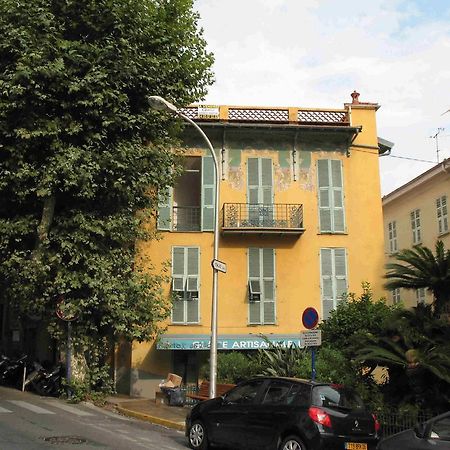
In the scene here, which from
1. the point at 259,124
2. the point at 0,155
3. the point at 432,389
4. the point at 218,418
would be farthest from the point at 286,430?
the point at 259,124

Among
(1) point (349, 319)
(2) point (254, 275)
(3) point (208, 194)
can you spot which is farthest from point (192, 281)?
(1) point (349, 319)

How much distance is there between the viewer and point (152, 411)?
15.3 meters

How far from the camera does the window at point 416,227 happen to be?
29.0 metres

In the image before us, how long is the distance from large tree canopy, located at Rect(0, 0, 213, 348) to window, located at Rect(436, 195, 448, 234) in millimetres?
13752

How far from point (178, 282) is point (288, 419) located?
12.4 meters

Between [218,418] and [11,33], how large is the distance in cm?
1133

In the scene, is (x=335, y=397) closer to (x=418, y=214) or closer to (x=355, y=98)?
(x=355, y=98)

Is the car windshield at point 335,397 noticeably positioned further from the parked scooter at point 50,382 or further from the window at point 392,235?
the window at point 392,235

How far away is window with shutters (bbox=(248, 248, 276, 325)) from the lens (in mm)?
20766

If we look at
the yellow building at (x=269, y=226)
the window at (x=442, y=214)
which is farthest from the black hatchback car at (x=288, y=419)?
the window at (x=442, y=214)

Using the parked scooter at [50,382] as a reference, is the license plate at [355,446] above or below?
below

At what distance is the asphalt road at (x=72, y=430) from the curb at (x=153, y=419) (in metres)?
0.24

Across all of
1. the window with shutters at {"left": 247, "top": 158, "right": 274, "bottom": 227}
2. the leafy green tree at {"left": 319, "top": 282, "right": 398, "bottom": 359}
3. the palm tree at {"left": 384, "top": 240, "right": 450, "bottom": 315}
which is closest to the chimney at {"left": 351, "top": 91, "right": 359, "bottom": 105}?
the window with shutters at {"left": 247, "top": 158, "right": 274, "bottom": 227}

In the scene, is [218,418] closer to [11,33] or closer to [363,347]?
[363,347]
